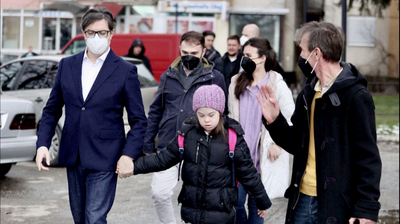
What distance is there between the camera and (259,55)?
19.2 ft

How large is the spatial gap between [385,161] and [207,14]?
2194 centimetres

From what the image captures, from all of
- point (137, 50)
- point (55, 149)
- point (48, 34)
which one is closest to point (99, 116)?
point (55, 149)

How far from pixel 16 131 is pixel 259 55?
4.24 meters

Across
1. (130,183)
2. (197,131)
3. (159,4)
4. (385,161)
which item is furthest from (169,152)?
(159,4)

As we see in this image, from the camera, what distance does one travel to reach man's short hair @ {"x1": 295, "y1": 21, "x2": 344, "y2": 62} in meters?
3.81

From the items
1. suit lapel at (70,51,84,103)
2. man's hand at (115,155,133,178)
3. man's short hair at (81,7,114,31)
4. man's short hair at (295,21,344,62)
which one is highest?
man's short hair at (81,7,114,31)

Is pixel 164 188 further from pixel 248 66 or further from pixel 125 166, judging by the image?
pixel 125 166

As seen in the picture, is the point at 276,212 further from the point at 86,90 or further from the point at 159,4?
the point at 159,4

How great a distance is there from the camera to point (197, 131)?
15.0 feet

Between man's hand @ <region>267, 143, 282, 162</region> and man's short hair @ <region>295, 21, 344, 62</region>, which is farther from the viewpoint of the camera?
man's hand @ <region>267, 143, 282, 162</region>

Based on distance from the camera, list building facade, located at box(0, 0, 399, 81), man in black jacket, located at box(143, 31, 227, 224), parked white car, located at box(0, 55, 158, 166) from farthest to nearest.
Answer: building facade, located at box(0, 0, 399, 81), parked white car, located at box(0, 55, 158, 166), man in black jacket, located at box(143, 31, 227, 224)

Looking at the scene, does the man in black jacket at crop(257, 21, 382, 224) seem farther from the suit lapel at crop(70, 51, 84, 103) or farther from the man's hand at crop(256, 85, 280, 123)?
the suit lapel at crop(70, 51, 84, 103)

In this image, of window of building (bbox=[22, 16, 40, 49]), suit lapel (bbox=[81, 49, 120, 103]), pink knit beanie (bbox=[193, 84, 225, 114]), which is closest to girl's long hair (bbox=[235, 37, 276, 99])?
pink knit beanie (bbox=[193, 84, 225, 114])

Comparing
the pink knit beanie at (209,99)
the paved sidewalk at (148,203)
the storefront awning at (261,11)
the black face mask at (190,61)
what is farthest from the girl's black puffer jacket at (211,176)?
the storefront awning at (261,11)
